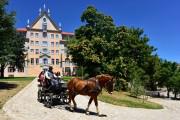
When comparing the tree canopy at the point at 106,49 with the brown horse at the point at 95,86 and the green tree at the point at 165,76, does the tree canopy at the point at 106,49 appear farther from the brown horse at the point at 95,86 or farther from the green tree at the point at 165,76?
the brown horse at the point at 95,86

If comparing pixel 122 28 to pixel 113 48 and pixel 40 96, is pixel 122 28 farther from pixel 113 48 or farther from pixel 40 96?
pixel 40 96

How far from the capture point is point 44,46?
420 ft

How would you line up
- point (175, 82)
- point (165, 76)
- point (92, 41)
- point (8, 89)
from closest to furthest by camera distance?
point (8, 89)
point (92, 41)
point (165, 76)
point (175, 82)

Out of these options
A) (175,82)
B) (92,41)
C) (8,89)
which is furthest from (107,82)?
(175,82)

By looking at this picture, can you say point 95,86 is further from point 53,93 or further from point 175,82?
point 175,82

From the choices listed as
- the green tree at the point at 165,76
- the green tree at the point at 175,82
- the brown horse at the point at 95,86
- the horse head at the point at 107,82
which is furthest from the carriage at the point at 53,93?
the green tree at the point at 175,82

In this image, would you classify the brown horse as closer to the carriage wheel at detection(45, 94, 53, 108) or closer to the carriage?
the carriage

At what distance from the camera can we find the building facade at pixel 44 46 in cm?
12338

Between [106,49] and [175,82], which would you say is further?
[175,82]

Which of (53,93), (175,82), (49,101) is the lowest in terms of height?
(175,82)

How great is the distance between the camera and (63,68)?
425 ft

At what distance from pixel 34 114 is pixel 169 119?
27.5 feet

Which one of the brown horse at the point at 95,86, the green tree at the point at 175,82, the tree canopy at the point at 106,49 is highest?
the tree canopy at the point at 106,49

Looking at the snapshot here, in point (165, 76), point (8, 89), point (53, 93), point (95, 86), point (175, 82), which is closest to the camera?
Result: point (95, 86)
